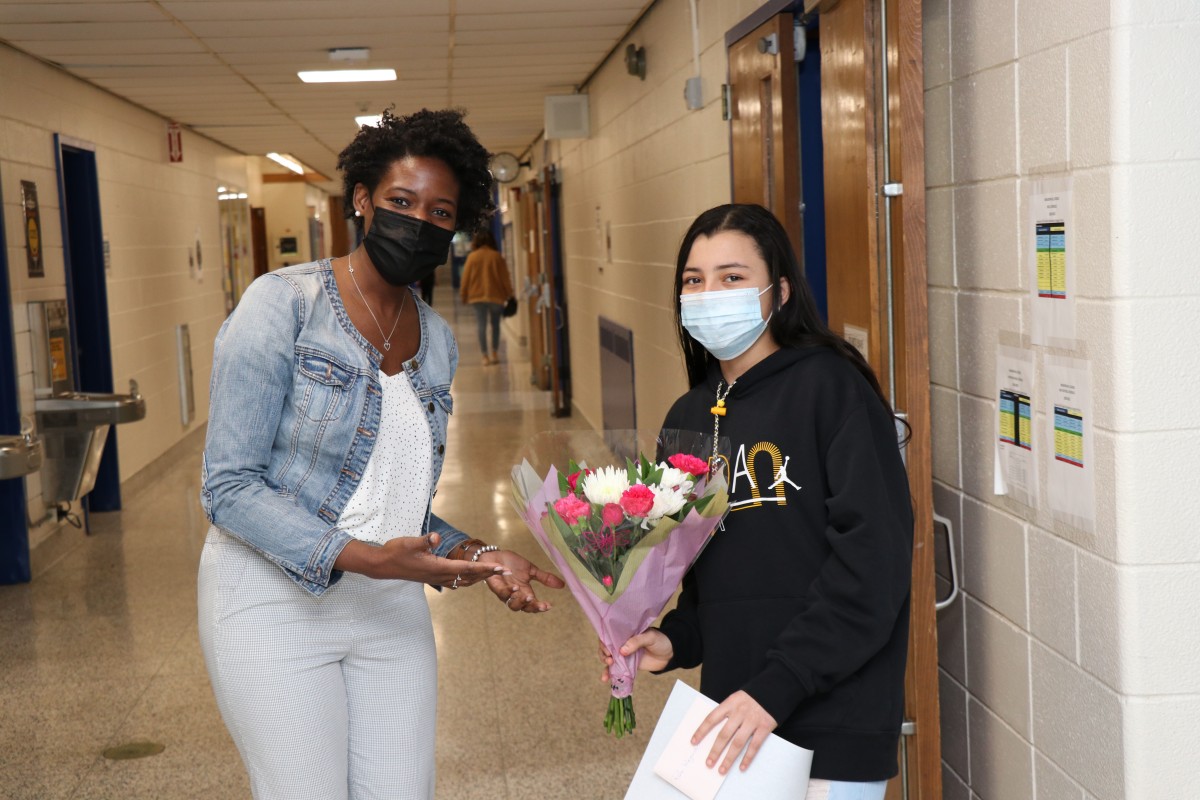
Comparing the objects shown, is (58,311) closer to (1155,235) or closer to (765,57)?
(765,57)

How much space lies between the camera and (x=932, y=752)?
2.29m

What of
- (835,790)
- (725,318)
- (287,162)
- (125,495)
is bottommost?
(125,495)

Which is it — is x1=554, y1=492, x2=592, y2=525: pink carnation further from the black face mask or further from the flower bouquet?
the black face mask

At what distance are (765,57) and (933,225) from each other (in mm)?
1221

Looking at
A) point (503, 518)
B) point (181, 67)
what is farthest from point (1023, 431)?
point (181, 67)

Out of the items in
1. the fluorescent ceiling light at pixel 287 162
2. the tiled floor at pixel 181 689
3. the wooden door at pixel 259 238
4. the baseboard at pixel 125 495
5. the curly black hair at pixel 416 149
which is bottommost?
the tiled floor at pixel 181 689

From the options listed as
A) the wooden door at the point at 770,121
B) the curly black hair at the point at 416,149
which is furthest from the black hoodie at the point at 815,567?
the wooden door at the point at 770,121

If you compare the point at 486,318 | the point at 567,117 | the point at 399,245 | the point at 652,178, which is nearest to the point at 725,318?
the point at 399,245

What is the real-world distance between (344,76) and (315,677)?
6.40 metres

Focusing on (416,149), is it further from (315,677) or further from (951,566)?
(951,566)

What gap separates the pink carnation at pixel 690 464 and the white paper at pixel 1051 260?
636 millimetres

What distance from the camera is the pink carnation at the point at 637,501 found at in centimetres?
154

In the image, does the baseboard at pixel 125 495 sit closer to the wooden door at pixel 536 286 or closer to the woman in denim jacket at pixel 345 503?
the wooden door at pixel 536 286

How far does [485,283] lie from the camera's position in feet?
47.0
